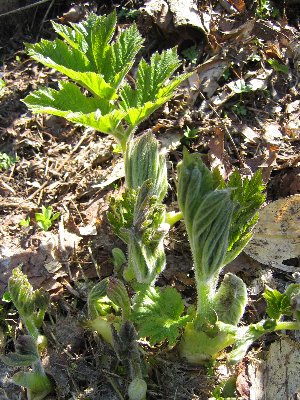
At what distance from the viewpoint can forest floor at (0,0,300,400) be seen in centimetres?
260

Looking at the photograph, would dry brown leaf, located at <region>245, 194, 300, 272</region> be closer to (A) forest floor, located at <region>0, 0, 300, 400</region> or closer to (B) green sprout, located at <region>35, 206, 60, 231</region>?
(A) forest floor, located at <region>0, 0, 300, 400</region>

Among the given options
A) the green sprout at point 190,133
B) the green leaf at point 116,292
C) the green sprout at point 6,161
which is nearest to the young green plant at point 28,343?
the green leaf at point 116,292

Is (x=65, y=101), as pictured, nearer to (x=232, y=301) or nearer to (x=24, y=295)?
(x=24, y=295)

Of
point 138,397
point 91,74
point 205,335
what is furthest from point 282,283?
point 91,74

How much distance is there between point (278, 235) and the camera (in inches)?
115

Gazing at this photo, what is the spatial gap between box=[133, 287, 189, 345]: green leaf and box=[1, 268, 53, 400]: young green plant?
467mm

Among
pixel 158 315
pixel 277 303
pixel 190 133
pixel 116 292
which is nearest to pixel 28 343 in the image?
pixel 116 292

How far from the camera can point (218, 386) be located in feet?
7.98

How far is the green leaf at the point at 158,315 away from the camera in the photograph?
2.20 m

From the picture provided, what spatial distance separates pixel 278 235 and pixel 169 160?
0.87m

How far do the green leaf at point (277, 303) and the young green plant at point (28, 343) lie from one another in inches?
39.4

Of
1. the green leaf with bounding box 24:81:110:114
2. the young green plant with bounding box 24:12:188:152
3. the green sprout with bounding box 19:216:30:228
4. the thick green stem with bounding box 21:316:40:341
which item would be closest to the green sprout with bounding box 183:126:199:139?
the young green plant with bounding box 24:12:188:152

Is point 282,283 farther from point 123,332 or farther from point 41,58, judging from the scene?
point 41,58

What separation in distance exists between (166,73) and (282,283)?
127cm
